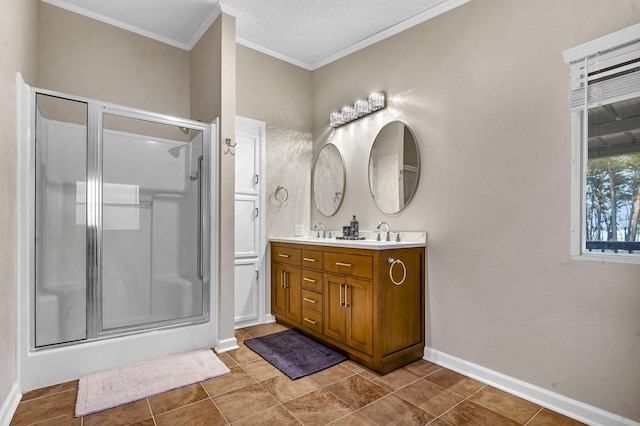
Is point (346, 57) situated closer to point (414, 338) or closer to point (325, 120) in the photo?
point (325, 120)

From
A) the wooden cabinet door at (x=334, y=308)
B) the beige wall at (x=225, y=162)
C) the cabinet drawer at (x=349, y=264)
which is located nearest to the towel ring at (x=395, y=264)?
the cabinet drawer at (x=349, y=264)

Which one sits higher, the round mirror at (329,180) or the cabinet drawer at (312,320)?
the round mirror at (329,180)

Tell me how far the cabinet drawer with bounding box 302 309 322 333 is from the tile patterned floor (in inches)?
20.3

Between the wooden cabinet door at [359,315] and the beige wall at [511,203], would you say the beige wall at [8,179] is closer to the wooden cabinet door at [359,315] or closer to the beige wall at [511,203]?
the wooden cabinet door at [359,315]

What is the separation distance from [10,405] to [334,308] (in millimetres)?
1995

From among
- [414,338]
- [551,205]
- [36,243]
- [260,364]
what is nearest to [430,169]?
[551,205]

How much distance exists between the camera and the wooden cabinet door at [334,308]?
8.64ft

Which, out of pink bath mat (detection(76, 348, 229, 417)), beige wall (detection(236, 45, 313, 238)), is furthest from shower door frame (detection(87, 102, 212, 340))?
beige wall (detection(236, 45, 313, 238))

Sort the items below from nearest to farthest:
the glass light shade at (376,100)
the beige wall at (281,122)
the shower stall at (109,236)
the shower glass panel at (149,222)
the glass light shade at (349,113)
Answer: the shower stall at (109,236), the shower glass panel at (149,222), the glass light shade at (376,100), the glass light shade at (349,113), the beige wall at (281,122)

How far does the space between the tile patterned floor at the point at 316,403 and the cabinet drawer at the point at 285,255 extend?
3.34 ft

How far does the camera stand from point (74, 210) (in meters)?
2.31

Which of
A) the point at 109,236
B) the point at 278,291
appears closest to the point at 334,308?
the point at 278,291

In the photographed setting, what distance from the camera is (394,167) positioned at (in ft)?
9.62

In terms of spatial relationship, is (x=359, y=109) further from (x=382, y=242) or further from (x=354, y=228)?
(x=382, y=242)
